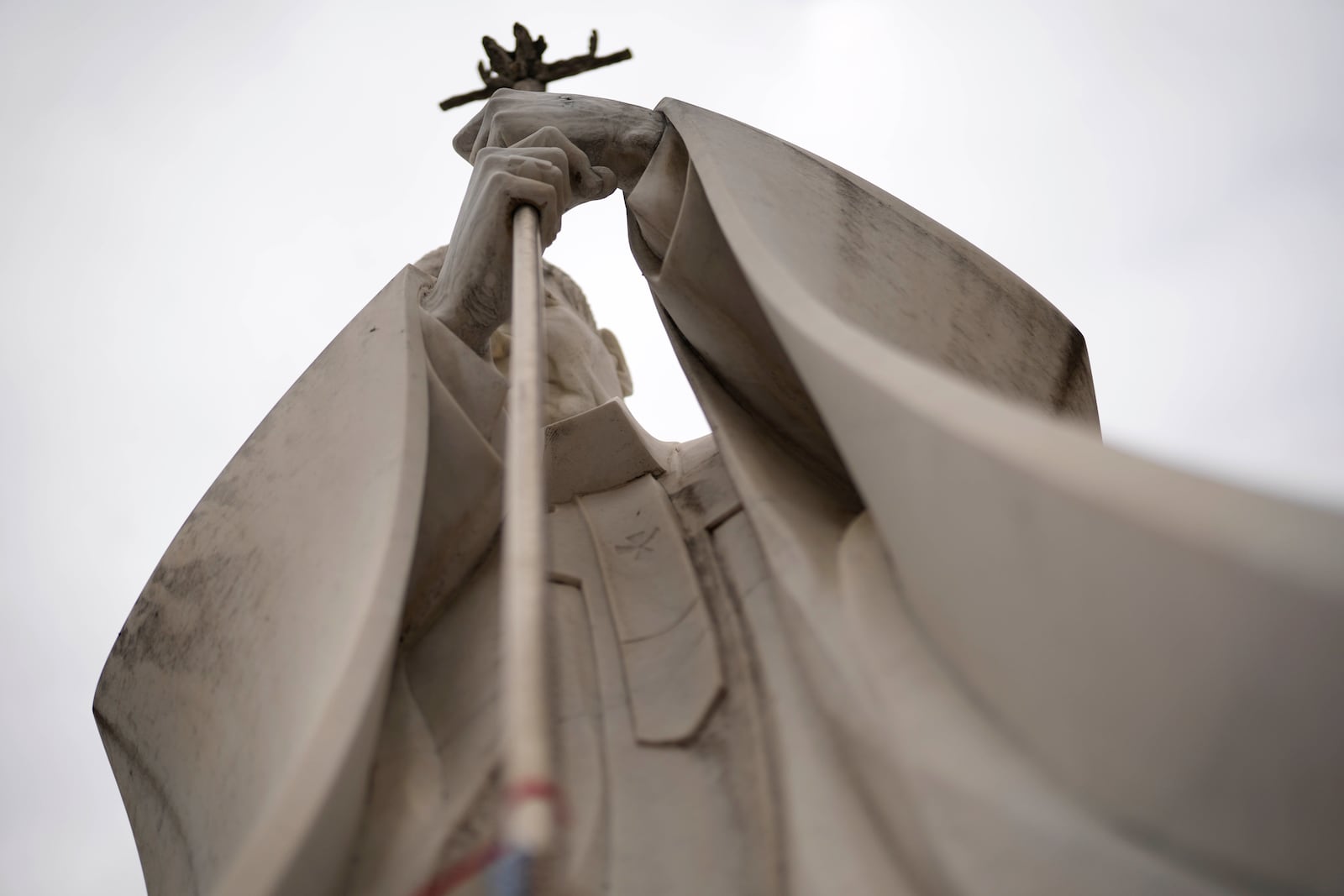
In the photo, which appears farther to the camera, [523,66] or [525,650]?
[523,66]

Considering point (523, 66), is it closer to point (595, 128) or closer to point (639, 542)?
point (595, 128)

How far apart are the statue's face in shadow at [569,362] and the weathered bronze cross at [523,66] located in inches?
24.5

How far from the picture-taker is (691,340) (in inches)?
87.2

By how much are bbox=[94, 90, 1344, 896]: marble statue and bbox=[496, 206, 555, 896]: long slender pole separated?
0.27 m

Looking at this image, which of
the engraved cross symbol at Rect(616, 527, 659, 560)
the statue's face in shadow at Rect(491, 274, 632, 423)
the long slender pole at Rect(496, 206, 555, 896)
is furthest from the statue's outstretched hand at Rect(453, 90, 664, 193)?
the long slender pole at Rect(496, 206, 555, 896)

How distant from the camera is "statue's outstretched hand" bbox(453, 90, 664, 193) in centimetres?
241

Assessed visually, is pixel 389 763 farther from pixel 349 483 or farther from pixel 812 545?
pixel 812 545

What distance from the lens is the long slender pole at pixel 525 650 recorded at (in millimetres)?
664

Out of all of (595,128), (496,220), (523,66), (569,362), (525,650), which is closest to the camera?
(525,650)

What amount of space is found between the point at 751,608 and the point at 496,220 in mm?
967

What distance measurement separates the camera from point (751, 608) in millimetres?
1730

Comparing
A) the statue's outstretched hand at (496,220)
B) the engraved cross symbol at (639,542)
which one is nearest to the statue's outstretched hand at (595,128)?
the statue's outstretched hand at (496,220)

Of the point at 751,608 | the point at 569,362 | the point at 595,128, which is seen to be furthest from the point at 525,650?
the point at 569,362

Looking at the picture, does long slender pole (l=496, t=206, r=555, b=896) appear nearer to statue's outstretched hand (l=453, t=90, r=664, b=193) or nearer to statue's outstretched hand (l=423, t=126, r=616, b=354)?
statue's outstretched hand (l=423, t=126, r=616, b=354)
